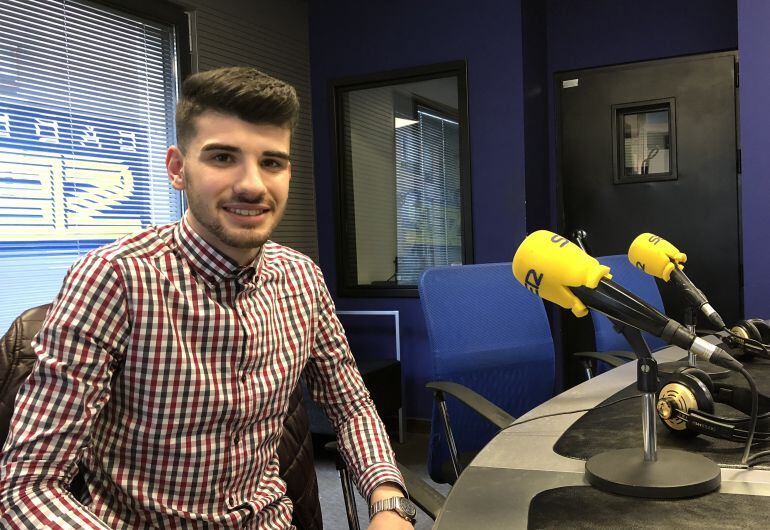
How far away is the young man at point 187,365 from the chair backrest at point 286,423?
0.08m

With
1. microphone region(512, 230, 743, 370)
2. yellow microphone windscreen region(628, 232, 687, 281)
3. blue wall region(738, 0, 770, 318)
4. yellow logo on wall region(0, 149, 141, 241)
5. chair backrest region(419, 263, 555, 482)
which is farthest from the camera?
blue wall region(738, 0, 770, 318)

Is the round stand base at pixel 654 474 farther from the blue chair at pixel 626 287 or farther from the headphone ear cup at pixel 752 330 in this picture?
the blue chair at pixel 626 287

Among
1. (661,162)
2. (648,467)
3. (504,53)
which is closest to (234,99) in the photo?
(648,467)

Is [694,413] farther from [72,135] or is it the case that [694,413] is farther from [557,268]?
[72,135]

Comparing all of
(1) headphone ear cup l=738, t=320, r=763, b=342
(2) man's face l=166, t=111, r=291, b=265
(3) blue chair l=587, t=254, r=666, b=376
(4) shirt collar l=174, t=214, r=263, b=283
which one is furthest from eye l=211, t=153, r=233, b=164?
(3) blue chair l=587, t=254, r=666, b=376

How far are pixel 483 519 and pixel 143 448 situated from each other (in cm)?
57

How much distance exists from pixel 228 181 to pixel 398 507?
0.65 meters

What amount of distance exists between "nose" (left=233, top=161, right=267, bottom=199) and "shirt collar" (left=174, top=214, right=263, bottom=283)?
0.36 ft

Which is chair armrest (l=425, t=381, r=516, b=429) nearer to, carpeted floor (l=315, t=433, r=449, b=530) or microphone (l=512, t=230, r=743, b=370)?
microphone (l=512, t=230, r=743, b=370)

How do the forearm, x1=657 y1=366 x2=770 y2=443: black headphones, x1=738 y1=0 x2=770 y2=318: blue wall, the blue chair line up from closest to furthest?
the forearm < x1=657 y1=366 x2=770 y2=443: black headphones < the blue chair < x1=738 y1=0 x2=770 y2=318: blue wall

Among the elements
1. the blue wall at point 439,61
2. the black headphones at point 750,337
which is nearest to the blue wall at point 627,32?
the blue wall at point 439,61

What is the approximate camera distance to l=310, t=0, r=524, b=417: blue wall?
371cm

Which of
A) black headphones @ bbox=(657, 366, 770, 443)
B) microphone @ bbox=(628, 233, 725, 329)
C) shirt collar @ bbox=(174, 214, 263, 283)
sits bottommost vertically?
black headphones @ bbox=(657, 366, 770, 443)

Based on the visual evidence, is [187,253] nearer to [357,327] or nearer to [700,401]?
[700,401]
